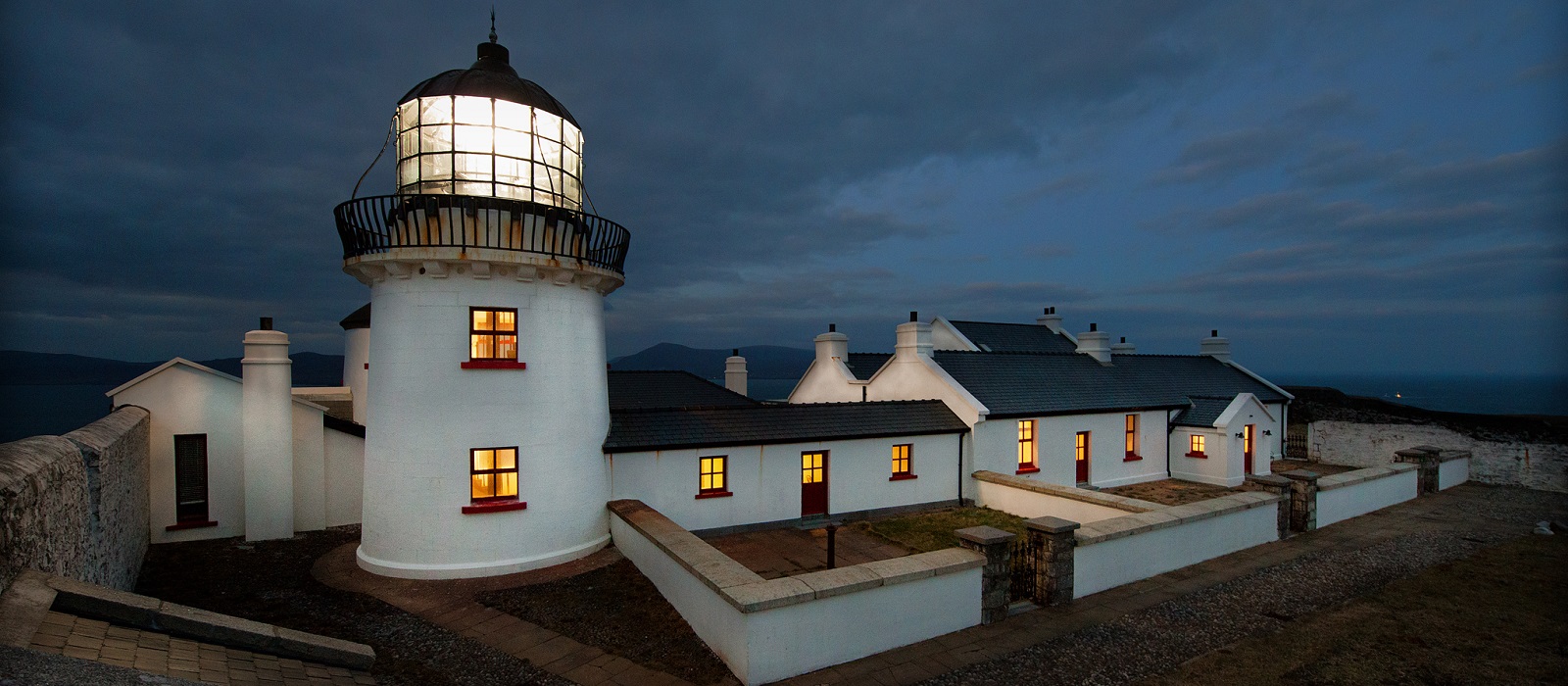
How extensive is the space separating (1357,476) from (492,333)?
65.5 ft

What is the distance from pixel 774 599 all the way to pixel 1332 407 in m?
28.5

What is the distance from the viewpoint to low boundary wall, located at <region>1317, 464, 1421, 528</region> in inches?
558

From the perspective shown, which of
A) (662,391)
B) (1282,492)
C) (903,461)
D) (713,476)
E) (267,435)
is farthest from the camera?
(662,391)

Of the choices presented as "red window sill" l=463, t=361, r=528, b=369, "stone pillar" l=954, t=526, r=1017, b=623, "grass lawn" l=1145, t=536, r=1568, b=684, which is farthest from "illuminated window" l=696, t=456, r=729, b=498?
"grass lawn" l=1145, t=536, r=1568, b=684

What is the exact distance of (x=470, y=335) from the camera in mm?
10789

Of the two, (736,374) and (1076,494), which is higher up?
(736,374)

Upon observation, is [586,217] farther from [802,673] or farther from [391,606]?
[802,673]

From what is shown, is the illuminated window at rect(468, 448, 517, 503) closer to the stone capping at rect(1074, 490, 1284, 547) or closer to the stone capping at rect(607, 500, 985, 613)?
the stone capping at rect(607, 500, 985, 613)

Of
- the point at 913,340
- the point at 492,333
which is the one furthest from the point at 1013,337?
the point at 492,333

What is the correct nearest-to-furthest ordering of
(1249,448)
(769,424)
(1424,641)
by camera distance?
(1424,641)
(769,424)
(1249,448)

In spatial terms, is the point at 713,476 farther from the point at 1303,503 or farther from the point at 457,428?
the point at 1303,503

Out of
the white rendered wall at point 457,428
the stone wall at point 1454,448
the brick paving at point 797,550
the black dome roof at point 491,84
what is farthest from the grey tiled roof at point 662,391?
the stone wall at point 1454,448

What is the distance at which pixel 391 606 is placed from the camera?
31.0ft

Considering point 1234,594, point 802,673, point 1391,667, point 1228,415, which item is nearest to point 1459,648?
point 1391,667
